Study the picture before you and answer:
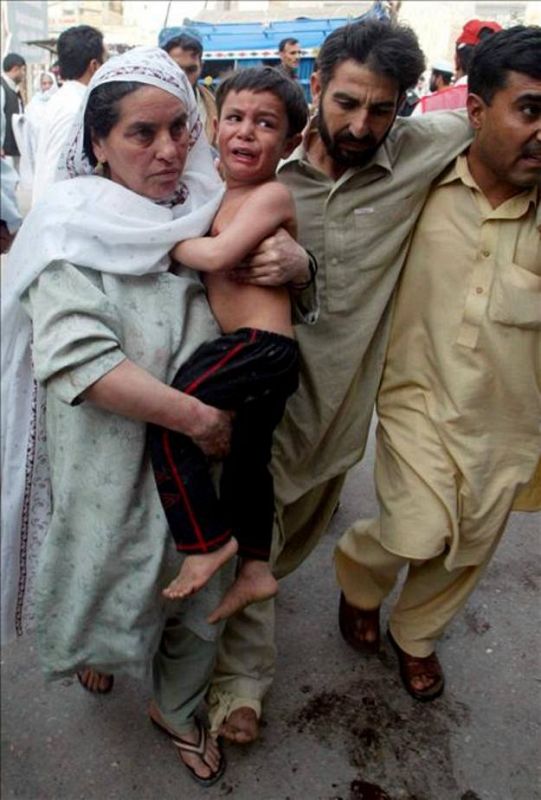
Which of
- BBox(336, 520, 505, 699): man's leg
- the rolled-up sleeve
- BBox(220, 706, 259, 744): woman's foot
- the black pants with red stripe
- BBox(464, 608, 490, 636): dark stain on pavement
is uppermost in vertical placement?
the rolled-up sleeve

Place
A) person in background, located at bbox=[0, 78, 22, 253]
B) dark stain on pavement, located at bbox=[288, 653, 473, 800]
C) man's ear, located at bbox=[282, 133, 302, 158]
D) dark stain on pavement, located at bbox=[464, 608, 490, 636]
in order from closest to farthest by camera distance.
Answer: man's ear, located at bbox=[282, 133, 302, 158], dark stain on pavement, located at bbox=[288, 653, 473, 800], dark stain on pavement, located at bbox=[464, 608, 490, 636], person in background, located at bbox=[0, 78, 22, 253]

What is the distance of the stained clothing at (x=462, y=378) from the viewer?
5.98 feet

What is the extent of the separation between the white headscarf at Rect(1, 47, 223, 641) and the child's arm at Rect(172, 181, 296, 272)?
0.05 meters

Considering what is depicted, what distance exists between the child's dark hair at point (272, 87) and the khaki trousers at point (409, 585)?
4.19ft

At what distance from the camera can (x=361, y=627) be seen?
2354 millimetres

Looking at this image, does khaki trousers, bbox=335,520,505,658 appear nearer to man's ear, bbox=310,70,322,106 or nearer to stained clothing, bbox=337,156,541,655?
stained clothing, bbox=337,156,541,655

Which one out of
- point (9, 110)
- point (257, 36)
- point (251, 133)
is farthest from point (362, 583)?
point (257, 36)

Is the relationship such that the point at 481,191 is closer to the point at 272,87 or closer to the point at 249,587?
the point at 272,87

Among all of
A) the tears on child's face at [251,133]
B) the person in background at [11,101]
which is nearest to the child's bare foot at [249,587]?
the tears on child's face at [251,133]

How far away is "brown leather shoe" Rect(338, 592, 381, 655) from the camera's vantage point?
92.4 inches

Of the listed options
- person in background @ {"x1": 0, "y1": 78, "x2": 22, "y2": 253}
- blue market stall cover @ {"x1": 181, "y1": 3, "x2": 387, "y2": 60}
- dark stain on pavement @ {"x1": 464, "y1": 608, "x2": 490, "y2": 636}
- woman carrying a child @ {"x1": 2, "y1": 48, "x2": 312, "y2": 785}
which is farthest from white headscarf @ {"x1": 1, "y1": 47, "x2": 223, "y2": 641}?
blue market stall cover @ {"x1": 181, "y1": 3, "x2": 387, "y2": 60}

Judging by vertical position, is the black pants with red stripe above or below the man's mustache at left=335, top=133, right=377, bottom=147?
below

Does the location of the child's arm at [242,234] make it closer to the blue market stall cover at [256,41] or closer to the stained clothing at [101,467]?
the stained clothing at [101,467]

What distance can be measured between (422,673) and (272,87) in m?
1.84
